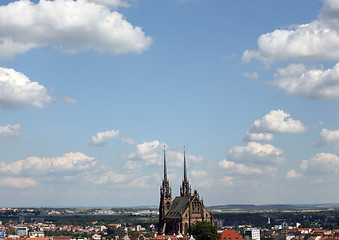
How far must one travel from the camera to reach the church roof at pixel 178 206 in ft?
537

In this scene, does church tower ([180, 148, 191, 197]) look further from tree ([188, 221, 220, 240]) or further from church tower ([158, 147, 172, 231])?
tree ([188, 221, 220, 240])

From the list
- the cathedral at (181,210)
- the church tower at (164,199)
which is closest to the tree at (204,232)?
the cathedral at (181,210)

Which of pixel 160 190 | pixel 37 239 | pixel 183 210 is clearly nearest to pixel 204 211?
pixel 183 210

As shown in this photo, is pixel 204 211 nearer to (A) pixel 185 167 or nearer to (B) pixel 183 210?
(B) pixel 183 210

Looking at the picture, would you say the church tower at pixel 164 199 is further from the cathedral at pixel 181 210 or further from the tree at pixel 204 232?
the tree at pixel 204 232

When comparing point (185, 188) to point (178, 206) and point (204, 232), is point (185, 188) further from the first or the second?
point (204, 232)

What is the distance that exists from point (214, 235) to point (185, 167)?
45.5m

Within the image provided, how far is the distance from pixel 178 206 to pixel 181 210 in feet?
14.3

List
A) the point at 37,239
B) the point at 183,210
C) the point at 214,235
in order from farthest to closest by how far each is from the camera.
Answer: the point at 37,239 < the point at 183,210 < the point at 214,235

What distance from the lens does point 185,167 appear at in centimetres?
18088

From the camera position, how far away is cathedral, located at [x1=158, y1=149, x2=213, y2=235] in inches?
6334

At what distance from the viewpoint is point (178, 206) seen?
16800 centimetres

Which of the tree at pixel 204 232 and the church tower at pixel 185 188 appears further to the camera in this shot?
the church tower at pixel 185 188

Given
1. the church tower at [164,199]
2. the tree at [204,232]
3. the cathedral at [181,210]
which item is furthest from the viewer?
the church tower at [164,199]
